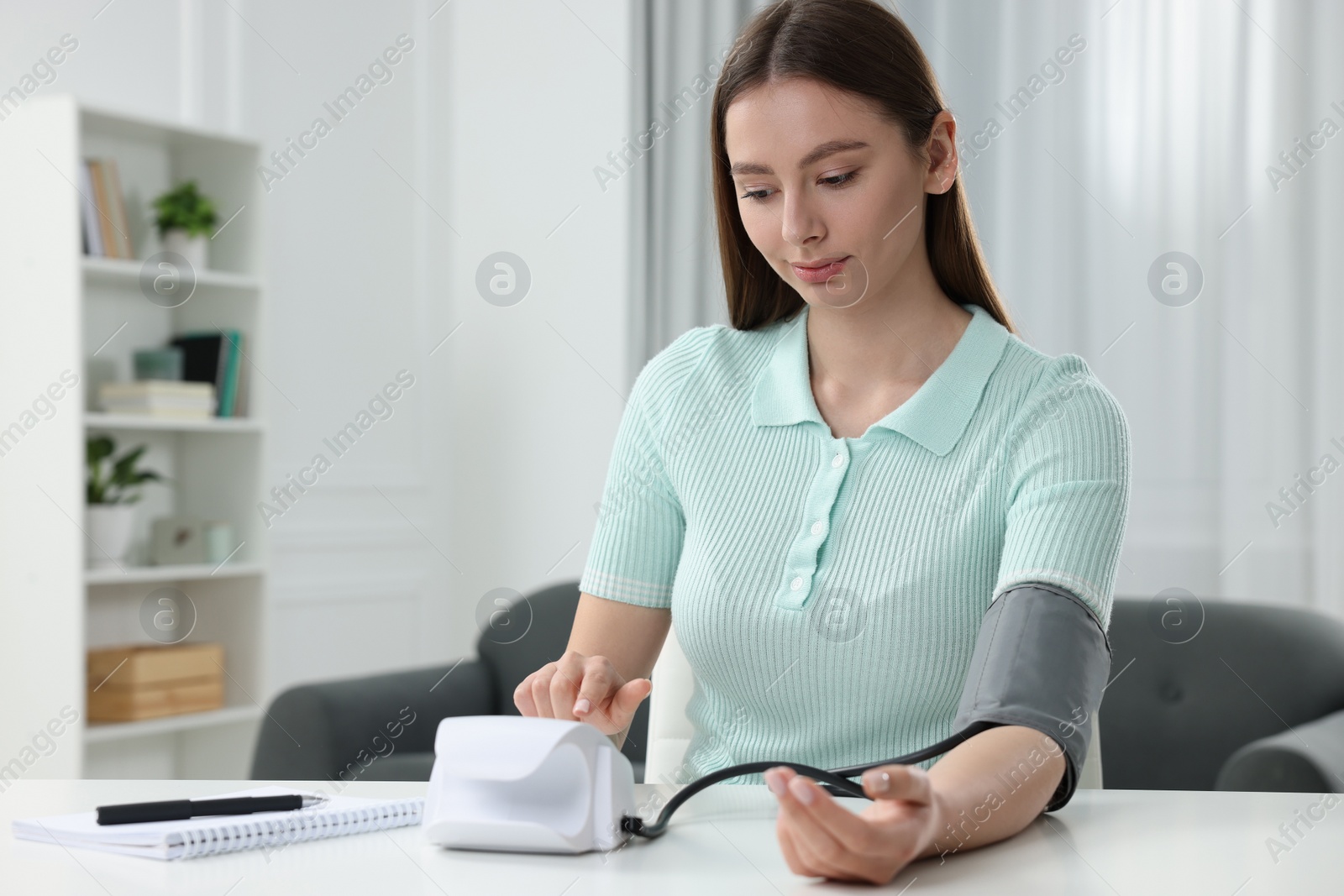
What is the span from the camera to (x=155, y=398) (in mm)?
3240

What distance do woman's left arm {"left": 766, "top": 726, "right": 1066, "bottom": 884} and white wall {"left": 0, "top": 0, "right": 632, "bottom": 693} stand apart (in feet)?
10.4

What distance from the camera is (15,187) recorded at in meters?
3.14

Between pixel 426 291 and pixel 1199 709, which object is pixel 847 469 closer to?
pixel 1199 709

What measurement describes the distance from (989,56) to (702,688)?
95.5 inches

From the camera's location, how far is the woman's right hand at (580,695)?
1.02 metres

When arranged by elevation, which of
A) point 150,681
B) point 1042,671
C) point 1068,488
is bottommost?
point 150,681

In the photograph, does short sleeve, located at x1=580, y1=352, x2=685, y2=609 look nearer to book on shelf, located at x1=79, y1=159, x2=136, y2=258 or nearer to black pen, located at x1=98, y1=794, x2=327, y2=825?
black pen, located at x1=98, y1=794, x2=327, y2=825

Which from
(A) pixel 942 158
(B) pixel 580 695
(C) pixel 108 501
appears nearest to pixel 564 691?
(B) pixel 580 695

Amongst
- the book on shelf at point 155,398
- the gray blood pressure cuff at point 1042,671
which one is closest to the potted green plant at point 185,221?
→ the book on shelf at point 155,398

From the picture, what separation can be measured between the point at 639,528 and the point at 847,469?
0.73 feet

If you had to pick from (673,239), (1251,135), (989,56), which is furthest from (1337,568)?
(673,239)

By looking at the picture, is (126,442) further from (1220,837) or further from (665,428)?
(1220,837)

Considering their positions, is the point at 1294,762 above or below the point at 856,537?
below

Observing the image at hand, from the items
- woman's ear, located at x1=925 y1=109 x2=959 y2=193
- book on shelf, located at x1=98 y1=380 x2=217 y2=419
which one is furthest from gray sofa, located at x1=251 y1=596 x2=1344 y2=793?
woman's ear, located at x1=925 y1=109 x2=959 y2=193
